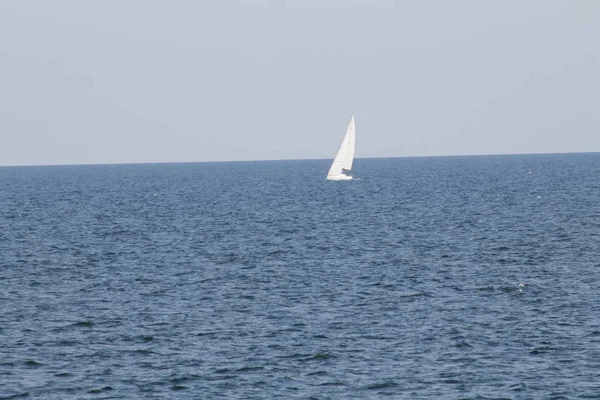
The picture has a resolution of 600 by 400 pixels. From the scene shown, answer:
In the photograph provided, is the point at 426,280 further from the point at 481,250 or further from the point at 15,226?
the point at 15,226

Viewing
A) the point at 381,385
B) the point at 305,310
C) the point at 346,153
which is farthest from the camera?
the point at 346,153

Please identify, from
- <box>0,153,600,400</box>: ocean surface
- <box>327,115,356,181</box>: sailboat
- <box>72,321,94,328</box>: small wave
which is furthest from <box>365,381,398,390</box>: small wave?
<box>327,115,356,181</box>: sailboat

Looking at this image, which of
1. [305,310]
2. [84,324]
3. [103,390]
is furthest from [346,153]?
[103,390]

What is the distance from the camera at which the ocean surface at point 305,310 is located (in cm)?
3297

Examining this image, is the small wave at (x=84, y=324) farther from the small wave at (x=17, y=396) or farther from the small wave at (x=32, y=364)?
the small wave at (x=17, y=396)

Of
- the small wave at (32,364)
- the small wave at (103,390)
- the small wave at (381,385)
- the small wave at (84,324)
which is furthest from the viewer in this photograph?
the small wave at (84,324)

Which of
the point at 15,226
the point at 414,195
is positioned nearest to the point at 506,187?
the point at 414,195

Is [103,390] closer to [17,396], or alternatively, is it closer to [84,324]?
[17,396]

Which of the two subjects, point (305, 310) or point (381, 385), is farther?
point (305, 310)

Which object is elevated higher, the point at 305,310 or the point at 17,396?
the point at 305,310

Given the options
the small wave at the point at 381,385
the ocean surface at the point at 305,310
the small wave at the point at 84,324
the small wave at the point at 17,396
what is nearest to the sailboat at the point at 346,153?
the ocean surface at the point at 305,310

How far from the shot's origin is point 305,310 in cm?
4500

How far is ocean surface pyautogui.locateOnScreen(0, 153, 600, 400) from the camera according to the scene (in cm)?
3297

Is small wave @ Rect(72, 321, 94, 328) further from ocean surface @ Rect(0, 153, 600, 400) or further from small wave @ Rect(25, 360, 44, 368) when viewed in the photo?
small wave @ Rect(25, 360, 44, 368)
